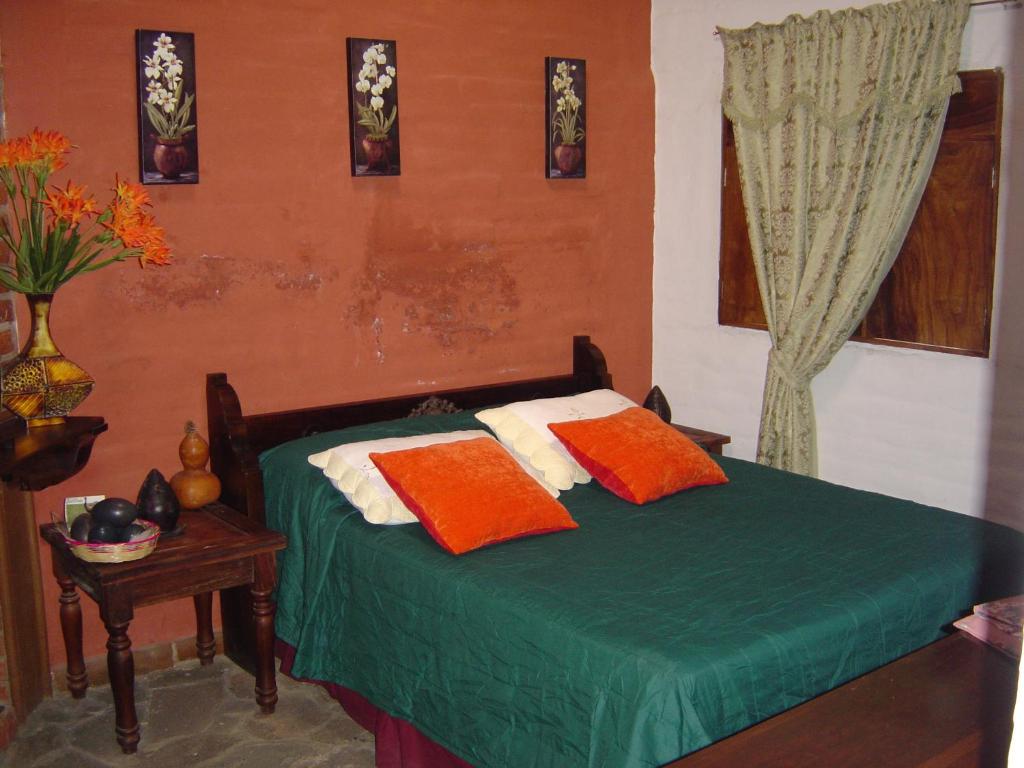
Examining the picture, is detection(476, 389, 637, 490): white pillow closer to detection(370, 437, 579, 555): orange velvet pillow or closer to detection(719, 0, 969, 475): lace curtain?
detection(370, 437, 579, 555): orange velvet pillow

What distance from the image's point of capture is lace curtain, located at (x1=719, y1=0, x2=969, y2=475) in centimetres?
352

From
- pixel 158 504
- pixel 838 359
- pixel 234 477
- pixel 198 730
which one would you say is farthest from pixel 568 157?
pixel 198 730

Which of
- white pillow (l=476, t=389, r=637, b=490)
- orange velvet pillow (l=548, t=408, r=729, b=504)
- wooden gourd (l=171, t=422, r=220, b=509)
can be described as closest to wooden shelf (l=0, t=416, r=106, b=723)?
wooden gourd (l=171, t=422, r=220, b=509)

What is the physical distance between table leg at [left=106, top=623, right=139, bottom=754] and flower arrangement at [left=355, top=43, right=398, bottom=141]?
73.8 inches

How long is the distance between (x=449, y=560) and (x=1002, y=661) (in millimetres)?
1425

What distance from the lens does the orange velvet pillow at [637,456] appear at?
132 inches

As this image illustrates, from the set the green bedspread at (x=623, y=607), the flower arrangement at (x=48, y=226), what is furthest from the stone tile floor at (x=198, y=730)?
the flower arrangement at (x=48, y=226)

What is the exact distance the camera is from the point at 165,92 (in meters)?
3.35

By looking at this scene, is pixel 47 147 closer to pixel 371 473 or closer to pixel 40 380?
pixel 40 380

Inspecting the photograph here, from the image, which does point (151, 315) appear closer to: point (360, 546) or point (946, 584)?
point (360, 546)

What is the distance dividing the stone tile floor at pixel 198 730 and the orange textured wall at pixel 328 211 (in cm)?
24

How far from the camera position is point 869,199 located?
3.68 meters

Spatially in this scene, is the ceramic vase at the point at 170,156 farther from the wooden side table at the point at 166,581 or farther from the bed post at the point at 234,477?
the wooden side table at the point at 166,581

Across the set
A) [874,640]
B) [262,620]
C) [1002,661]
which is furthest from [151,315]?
[1002,661]
